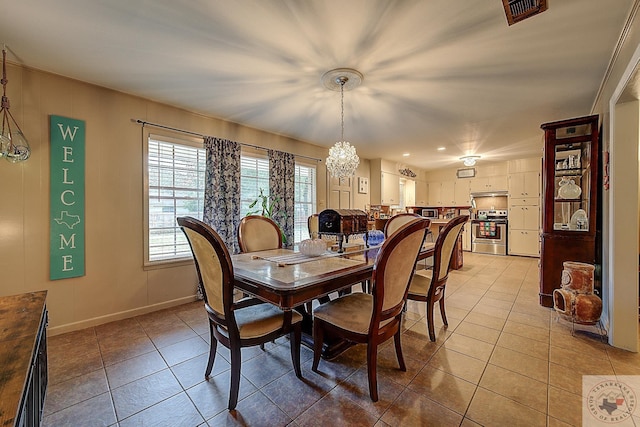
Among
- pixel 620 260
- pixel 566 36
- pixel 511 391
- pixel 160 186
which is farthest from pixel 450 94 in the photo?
pixel 160 186

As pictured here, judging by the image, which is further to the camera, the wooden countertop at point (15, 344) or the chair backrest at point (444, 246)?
the chair backrest at point (444, 246)

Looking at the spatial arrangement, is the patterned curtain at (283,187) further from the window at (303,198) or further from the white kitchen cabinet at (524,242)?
the white kitchen cabinet at (524,242)

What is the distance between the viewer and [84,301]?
271cm

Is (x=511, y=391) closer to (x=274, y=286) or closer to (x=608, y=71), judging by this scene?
(x=274, y=286)

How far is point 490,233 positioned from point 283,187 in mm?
5726

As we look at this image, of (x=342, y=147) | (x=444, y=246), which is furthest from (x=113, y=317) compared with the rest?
(x=444, y=246)

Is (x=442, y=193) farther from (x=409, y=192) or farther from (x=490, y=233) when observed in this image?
(x=490, y=233)

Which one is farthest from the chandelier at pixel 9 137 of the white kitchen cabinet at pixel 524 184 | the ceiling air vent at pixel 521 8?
the white kitchen cabinet at pixel 524 184

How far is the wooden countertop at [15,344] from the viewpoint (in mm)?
742

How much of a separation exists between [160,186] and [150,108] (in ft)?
3.06

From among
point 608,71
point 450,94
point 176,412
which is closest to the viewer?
point 176,412

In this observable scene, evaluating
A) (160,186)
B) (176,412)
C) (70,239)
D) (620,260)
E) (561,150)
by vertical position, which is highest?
(561,150)

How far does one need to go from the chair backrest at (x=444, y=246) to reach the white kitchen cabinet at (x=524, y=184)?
5447 mm

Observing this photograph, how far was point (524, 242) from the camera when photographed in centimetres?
Answer: 648
